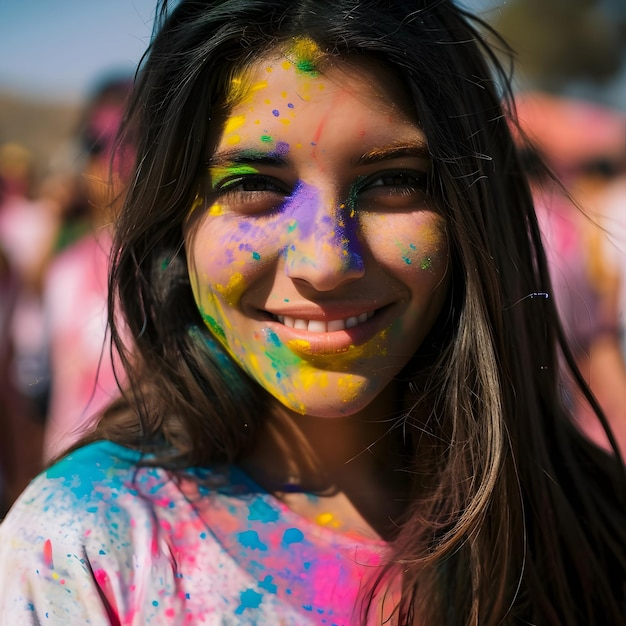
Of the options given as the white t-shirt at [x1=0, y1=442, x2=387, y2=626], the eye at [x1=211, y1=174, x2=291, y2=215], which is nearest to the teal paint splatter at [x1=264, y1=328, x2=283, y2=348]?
the eye at [x1=211, y1=174, x2=291, y2=215]

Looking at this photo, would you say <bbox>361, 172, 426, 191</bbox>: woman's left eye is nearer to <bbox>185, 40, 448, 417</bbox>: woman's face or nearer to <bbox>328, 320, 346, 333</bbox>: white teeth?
<bbox>185, 40, 448, 417</bbox>: woman's face

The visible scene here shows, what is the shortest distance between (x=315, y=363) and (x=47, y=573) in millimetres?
551

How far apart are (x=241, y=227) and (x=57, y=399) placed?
242 centimetres

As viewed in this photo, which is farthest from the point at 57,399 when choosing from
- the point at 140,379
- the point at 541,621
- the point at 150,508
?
the point at 541,621

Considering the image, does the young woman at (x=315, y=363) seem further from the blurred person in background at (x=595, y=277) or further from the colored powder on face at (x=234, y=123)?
the blurred person in background at (x=595, y=277)

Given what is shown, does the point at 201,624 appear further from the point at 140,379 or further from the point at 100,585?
the point at 140,379

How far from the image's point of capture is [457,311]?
1.52 metres

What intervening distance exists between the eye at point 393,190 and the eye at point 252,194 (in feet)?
0.43

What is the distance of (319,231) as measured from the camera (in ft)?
4.34

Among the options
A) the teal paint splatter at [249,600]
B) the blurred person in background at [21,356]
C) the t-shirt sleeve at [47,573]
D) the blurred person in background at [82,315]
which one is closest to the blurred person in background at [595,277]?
the teal paint splatter at [249,600]

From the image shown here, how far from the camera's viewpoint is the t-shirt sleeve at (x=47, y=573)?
4.18 feet

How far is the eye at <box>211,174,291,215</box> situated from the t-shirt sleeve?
0.59 metres

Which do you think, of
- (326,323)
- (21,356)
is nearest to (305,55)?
(326,323)

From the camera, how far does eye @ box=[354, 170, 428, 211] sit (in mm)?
1380
